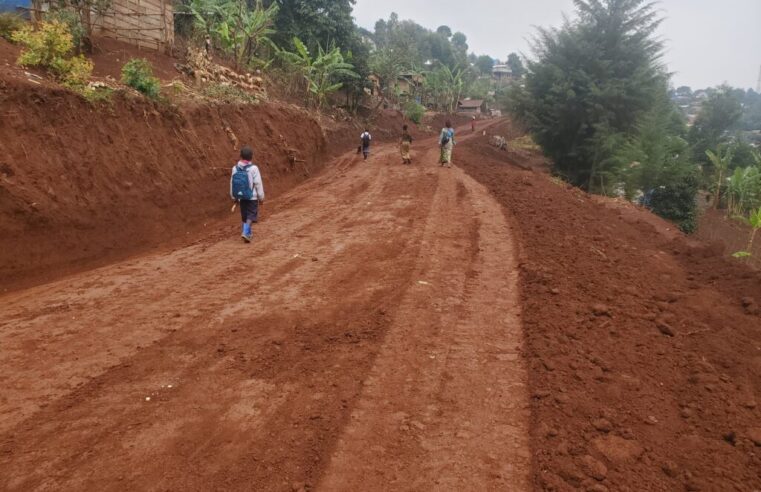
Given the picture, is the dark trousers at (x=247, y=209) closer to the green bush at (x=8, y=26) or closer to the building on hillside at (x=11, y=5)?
the green bush at (x=8, y=26)

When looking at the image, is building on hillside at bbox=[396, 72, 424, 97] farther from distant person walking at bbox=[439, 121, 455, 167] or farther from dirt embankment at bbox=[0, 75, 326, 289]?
dirt embankment at bbox=[0, 75, 326, 289]

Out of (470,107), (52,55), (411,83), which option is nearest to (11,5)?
(52,55)

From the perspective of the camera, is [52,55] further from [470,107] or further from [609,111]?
[470,107]

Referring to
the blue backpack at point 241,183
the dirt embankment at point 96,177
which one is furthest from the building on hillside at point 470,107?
the blue backpack at point 241,183

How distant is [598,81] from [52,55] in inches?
737

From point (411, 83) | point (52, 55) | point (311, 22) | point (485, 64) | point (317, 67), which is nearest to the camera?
point (52, 55)

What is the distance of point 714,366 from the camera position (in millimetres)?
4461

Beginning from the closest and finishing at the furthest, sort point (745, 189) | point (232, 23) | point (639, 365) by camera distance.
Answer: point (639, 365), point (232, 23), point (745, 189)

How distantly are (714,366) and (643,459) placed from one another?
186 centimetres

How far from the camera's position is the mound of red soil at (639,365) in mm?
3162

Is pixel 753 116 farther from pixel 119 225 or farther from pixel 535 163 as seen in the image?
pixel 119 225

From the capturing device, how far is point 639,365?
14.5ft

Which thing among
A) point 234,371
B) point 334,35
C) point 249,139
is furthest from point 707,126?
point 234,371

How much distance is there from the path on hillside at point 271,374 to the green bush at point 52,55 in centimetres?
404
